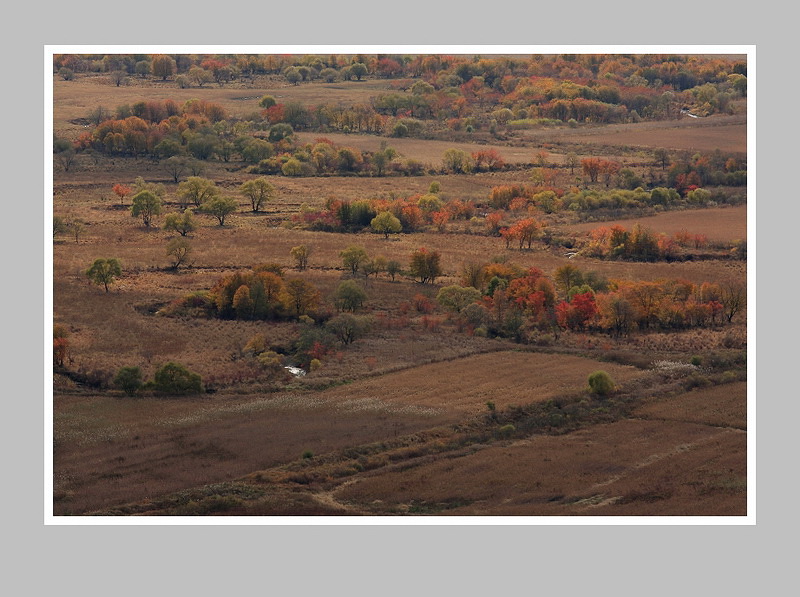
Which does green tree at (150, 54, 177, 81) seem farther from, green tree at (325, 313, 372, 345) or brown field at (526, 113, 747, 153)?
green tree at (325, 313, 372, 345)

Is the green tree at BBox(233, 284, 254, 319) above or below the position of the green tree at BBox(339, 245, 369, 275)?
below

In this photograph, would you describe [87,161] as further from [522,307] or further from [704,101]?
[704,101]

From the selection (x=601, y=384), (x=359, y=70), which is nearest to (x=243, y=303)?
(x=601, y=384)

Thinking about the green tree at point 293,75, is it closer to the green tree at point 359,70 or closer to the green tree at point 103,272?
the green tree at point 359,70

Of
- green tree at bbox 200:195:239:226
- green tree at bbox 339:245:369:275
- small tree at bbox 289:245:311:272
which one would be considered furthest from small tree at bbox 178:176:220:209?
green tree at bbox 339:245:369:275

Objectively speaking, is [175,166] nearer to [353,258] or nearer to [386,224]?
[386,224]
